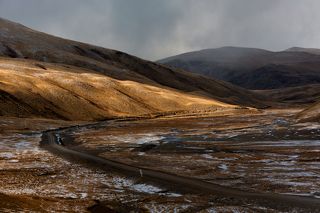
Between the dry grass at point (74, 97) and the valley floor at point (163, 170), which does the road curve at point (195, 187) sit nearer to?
the valley floor at point (163, 170)

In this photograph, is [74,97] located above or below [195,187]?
above

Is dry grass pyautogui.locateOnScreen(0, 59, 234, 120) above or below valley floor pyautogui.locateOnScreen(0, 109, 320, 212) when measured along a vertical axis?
above

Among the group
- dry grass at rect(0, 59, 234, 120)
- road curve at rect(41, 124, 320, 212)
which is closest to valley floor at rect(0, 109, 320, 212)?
road curve at rect(41, 124, 320, 212)

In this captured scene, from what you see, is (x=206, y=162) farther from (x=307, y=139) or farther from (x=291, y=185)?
(x=307, y=139)

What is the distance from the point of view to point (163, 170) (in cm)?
3522

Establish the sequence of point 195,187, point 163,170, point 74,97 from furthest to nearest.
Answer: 1. point 74,97
2. point 163,170
3. point 195,187

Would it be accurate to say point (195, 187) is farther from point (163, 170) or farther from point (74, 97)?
point (74, 97)

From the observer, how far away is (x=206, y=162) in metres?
39.0

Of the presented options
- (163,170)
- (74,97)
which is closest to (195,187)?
(163,170)

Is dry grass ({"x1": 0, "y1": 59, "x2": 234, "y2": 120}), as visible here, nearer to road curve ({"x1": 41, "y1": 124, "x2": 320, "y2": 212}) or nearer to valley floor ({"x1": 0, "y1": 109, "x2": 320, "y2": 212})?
valley floor ({"x1": 0, "y1": 109, "x2": 320, "y2": 212})

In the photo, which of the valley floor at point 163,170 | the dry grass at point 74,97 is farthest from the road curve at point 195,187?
the dry grass at point 74,97

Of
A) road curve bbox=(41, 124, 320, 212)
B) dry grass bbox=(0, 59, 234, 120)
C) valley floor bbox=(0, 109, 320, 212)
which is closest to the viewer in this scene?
road curve bbox=(41, 124, 320, 212)

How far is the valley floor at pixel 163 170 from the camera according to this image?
23.2 m

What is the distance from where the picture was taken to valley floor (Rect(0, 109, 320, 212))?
2322 centimetres
